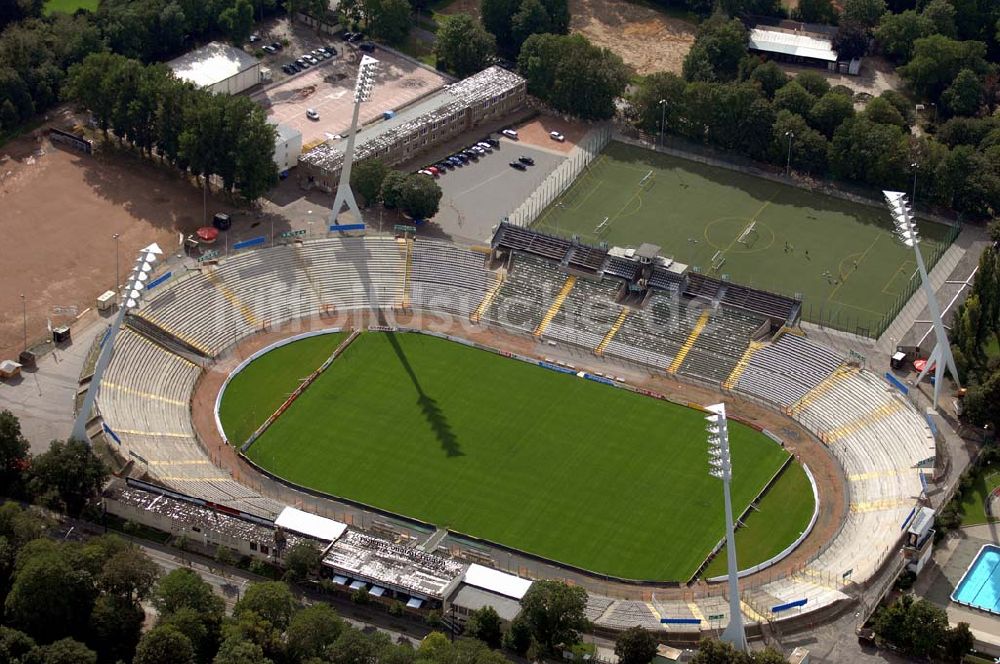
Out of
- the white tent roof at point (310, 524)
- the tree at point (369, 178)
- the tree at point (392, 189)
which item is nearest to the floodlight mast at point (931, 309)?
the tree at point (392, 189)

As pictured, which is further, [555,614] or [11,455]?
[11,455]

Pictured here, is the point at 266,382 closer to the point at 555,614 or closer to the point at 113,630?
the point at 113,630

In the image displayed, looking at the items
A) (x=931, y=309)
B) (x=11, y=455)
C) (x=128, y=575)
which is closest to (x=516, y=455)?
(x=128, y=575)

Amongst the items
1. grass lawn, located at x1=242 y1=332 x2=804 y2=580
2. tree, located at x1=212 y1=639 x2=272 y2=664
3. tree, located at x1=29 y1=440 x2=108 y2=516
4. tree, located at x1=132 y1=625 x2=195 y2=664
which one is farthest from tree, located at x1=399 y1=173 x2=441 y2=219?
tree, located at x1=132 y1=625 x2=195 y2=664

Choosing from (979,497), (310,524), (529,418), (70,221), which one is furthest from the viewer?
(70,221)

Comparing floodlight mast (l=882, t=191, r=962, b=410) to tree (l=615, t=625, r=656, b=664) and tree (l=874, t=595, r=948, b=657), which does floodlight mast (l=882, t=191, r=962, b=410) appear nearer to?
tree (l=874, t=595, r=948, b=657)

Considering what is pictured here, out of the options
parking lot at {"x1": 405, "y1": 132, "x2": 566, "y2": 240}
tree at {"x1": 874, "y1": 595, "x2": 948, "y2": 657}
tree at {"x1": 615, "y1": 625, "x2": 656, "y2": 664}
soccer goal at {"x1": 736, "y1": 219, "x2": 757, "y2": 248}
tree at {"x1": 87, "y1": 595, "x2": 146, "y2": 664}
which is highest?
tree at {"x1": 874, "y1": 595, "x2": 948, "y2": 657}

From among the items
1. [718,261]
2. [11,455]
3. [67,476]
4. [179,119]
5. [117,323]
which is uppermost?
[117,323]
